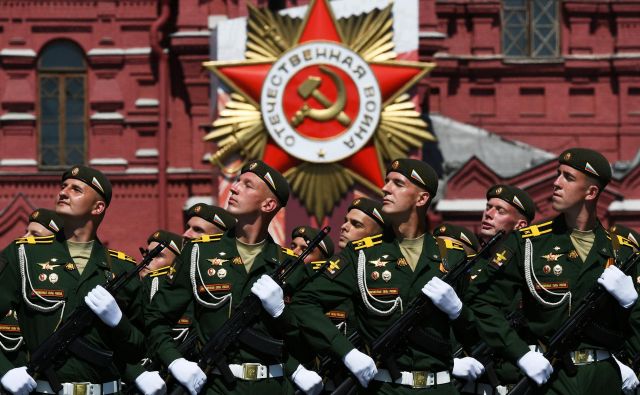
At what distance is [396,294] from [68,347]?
1.67m

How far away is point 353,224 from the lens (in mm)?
11289

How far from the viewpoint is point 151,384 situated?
9039 mm

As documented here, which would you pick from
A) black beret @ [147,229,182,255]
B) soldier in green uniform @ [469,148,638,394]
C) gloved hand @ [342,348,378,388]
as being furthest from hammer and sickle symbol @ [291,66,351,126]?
gloved hand @ [342,348,378,388]

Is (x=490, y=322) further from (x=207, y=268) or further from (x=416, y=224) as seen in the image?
(x=207, y=268)

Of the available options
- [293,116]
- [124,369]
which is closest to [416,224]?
[124,369]

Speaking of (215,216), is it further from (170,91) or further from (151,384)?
(170,91)

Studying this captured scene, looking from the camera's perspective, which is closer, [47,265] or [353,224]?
[47,265]

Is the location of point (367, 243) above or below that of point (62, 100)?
below

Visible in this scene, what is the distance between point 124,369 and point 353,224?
2597mm

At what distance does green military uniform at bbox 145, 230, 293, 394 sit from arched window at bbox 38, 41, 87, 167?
12.4m

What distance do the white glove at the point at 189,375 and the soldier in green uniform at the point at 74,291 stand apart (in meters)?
0.35

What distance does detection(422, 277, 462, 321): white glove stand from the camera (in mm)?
8688

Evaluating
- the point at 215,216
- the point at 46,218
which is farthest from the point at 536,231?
the point at 46,218

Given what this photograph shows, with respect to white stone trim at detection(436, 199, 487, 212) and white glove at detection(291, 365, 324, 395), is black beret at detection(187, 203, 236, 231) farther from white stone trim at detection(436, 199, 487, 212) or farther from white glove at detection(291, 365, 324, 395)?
white stone trim at detection(436, 199, 487, 212)
